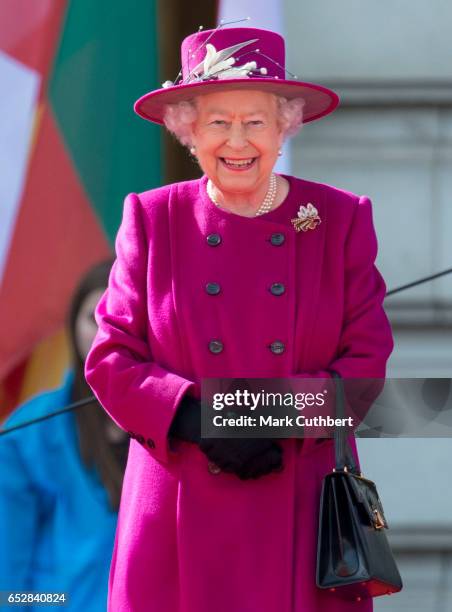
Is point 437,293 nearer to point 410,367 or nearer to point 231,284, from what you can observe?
point 410,367

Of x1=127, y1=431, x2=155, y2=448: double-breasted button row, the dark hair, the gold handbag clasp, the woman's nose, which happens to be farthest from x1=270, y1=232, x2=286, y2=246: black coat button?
the dark hair

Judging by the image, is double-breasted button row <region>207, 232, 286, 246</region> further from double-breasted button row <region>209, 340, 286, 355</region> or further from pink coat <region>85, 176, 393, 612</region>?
double-breasted button row <region>209, 340, 286, 355</region>

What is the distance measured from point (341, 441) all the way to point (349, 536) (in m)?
0.23

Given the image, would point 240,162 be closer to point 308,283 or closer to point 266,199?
point 266,199

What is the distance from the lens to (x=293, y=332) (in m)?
3.83

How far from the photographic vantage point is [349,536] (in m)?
3.62

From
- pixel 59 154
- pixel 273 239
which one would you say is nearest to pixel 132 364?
pixel 273 239

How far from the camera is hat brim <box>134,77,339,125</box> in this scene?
150 inches

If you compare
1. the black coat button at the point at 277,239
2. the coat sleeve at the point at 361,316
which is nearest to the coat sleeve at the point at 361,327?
the coat sleeve at the point at 361,316

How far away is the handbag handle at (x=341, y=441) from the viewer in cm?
372

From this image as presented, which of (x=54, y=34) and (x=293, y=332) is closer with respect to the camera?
(x=293, y=332)

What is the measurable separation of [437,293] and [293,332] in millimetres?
1835

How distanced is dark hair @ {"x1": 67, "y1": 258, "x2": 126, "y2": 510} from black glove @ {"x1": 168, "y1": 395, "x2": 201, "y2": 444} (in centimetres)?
158

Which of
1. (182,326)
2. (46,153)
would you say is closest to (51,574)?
(46,153)
